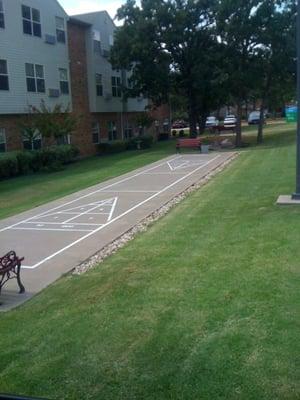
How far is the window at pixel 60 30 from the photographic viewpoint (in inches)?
1230

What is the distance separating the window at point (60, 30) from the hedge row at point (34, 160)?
679cm

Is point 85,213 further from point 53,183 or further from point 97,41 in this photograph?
point 97,41

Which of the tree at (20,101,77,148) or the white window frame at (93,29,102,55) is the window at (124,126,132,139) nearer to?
the white window frame at (93,29,102,55)

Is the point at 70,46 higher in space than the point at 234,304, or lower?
higher

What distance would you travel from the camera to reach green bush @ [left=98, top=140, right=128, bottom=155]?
37156mm

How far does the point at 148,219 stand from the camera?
492 inches

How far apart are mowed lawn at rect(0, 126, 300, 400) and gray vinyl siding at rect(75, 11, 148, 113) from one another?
2731 centimetres

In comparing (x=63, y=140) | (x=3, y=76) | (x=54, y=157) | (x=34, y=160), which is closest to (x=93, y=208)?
(x=34, y=160)

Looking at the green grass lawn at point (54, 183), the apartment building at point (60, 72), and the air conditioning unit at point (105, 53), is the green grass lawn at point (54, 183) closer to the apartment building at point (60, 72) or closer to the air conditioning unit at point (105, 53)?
the apartment building at point (60, 72)

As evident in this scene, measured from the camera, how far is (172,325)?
18.9 feet

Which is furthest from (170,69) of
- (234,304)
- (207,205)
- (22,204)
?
(234,304)

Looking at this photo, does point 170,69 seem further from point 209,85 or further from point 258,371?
point 258,371

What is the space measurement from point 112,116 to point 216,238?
31.6 meters

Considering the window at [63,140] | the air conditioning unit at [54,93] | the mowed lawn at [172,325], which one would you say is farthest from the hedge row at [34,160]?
the mowed lawn at [172,325]
